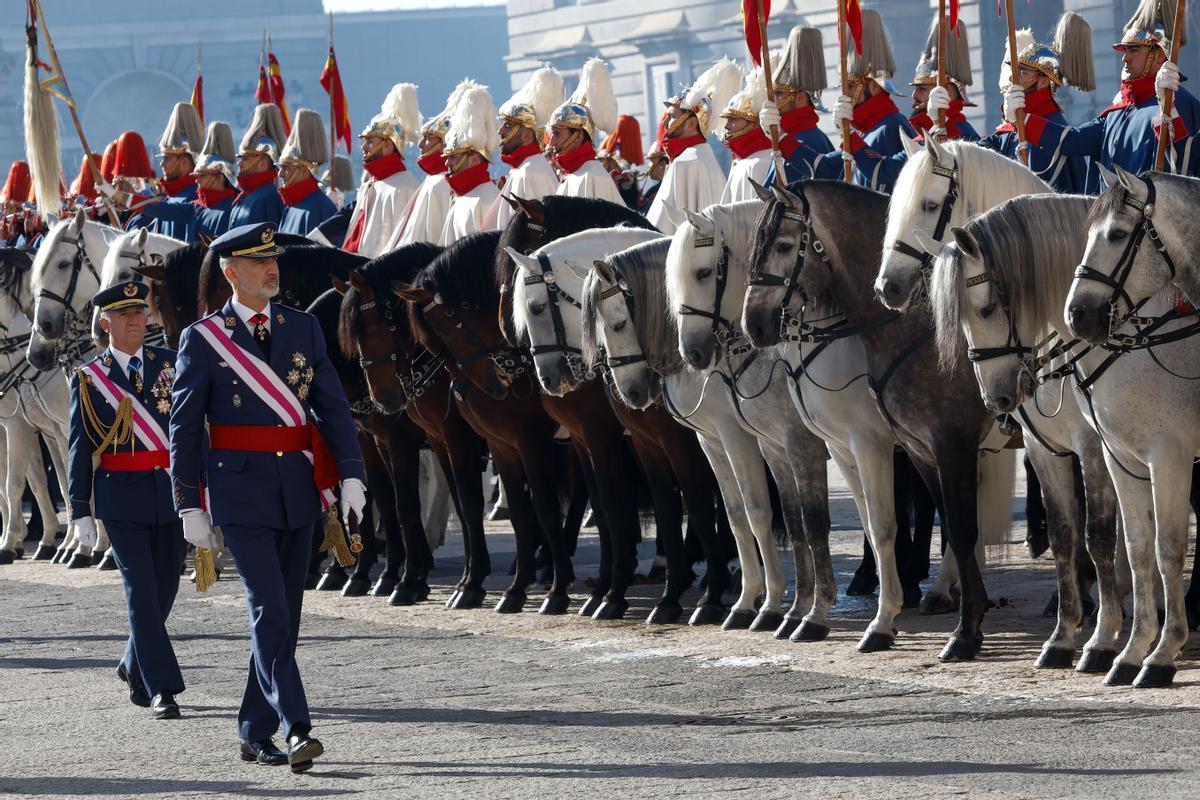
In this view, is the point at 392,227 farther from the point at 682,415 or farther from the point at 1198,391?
the point at 1198,391

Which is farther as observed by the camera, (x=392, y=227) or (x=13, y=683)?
(x=392, y=227)

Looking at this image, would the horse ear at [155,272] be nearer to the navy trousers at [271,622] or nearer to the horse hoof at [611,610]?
the horse hoof at [611,610]

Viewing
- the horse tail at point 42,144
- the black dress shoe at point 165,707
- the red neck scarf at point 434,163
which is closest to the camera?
the black dress shoe at point 165,707

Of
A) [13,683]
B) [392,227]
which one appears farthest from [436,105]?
[13,683]

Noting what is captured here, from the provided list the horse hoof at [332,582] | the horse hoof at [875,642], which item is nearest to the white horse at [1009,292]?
the horse hoof at [875,642]

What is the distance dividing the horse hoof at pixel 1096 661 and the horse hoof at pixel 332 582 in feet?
19.6

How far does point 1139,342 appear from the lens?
8.34 meters

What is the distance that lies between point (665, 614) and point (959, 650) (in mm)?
2205

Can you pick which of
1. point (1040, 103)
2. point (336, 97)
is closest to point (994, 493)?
point (1040, 103)

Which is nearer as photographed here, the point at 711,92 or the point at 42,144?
the point at 711,92

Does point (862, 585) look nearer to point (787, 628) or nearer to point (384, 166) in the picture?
point (787, 628)

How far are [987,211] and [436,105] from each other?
94.2 m

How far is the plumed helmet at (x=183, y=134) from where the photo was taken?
1875 cm

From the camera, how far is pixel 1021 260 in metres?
8.55
